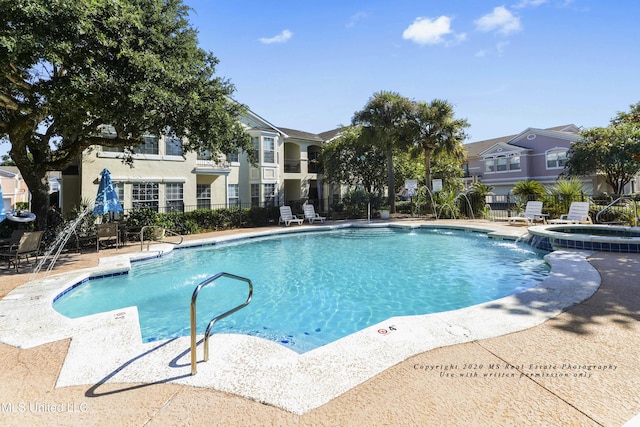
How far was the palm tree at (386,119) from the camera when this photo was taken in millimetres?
22266

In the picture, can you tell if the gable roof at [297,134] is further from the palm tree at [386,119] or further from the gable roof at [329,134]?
the palm tree at [386,119]

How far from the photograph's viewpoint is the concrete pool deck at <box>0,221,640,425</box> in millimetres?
2672

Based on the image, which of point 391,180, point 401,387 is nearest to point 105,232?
point 401,387

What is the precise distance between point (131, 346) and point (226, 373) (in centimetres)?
163

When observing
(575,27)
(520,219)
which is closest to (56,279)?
(575,27)

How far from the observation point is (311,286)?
8.09 meters

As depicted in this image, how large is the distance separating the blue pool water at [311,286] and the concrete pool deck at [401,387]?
5.49ft

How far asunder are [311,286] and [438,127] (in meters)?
18.2

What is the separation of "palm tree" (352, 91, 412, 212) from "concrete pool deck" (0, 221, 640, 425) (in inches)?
765

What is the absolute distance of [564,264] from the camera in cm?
775

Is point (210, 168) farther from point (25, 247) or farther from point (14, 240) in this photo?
point (25, 247)

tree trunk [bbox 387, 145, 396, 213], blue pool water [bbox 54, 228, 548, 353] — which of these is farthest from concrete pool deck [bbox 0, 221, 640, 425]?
tree trunk [bbox 387, 145, 396, 213]

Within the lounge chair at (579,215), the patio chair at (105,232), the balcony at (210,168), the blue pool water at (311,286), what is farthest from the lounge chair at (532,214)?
the patio chair at (105,232)

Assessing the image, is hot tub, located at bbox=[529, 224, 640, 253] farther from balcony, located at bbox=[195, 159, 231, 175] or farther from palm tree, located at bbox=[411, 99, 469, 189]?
balcony, located at bbox=[195, 159, 231, 175]
